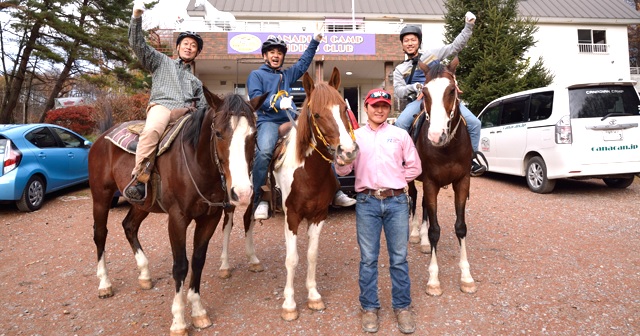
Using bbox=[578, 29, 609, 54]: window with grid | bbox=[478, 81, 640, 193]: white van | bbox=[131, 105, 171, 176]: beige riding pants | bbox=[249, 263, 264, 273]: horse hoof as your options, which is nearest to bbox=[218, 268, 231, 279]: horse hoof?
bbox=[249, 263, 264, 273]: horse hoof

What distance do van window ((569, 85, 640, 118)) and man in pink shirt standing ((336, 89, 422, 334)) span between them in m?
5.93

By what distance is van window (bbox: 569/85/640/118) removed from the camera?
270 inches

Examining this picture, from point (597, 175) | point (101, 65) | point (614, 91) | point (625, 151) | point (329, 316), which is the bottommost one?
point (329, 316)

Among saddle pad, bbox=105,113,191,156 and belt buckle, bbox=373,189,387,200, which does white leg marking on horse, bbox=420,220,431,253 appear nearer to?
belt buckle, bbox=373,189,387,200

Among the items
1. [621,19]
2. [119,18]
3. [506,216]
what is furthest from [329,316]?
[621,19]

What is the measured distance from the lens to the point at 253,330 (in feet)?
10.0

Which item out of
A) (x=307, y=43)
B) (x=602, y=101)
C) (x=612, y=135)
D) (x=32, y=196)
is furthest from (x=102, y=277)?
(x=307, y=43)

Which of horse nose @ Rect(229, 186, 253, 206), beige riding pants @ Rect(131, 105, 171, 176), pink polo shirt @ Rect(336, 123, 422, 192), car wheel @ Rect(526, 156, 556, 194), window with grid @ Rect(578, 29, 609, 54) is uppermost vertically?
window with grid @ Rect(578, 29, 609, 54)

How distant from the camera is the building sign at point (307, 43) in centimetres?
1700

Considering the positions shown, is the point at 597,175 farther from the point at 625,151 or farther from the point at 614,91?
the point at 614,91

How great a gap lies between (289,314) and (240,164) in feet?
5.25

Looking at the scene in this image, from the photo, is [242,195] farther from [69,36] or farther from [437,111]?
[69,36]

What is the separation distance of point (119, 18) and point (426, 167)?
19.7m

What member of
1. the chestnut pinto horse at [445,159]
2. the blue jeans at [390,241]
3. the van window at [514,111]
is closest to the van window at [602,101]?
the van window at [514,111]
